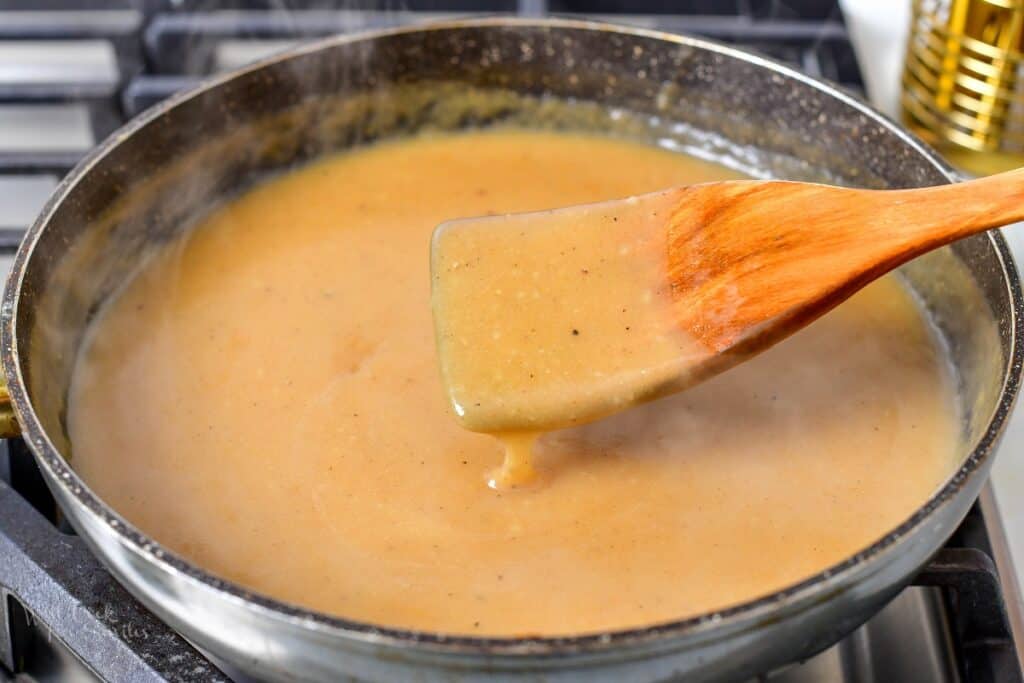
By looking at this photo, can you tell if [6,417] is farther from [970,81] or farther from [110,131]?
[970,81]

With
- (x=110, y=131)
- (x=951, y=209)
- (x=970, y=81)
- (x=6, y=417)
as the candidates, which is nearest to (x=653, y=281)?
(x=951, y=209)

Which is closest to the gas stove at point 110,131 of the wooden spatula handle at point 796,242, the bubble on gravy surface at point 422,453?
the bubble on gravy surface at point 422,453

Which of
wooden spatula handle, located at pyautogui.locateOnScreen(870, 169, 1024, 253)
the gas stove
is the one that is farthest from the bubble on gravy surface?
wooden spatula handle, located at pyautogui.locateOnScreen(870, 169, 1024, 253)

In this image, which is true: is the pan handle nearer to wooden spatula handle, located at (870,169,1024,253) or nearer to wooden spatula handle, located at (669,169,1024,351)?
wooden spatula handle, located at (669,169,1024,351)

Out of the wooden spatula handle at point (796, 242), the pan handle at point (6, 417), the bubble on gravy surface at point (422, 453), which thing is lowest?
the bubble on gravy surface at point (422, 453)

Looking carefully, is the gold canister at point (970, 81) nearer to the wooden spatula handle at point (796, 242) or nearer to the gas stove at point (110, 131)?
the gas stove at point (110, 131)

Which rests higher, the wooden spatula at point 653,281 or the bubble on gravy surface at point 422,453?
the wooden spatula at point 653,281
